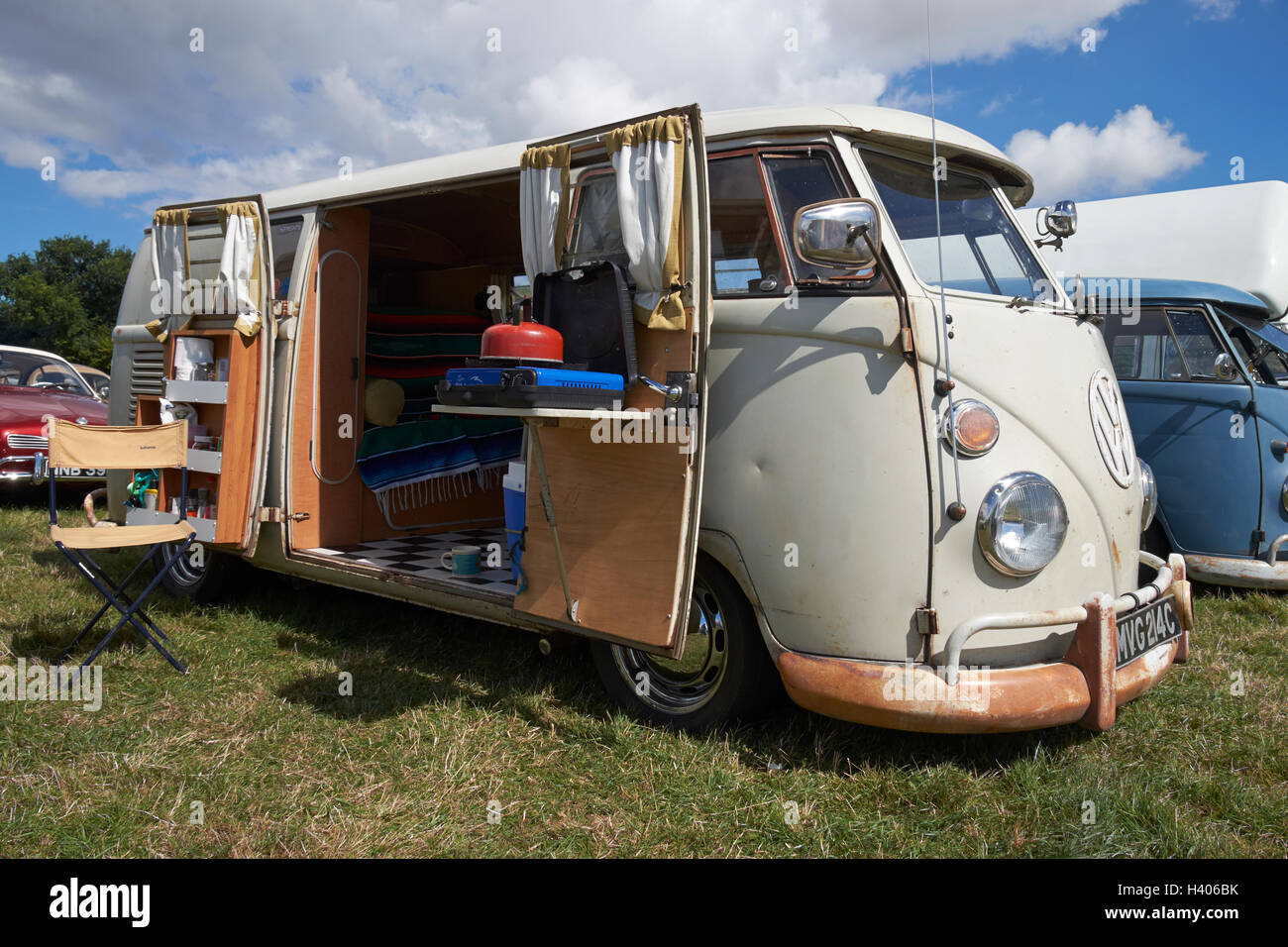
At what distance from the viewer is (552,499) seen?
12.3 feet

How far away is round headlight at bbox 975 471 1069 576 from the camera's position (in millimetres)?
3078

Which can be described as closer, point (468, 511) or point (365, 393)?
point (365, 393)

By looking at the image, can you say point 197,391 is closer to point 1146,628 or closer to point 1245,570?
point 1146,628

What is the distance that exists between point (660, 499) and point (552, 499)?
56cm

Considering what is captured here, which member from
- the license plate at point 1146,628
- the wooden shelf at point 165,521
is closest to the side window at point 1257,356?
the license plate at point 1146,628

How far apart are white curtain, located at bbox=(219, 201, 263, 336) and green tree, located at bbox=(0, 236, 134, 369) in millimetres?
45102

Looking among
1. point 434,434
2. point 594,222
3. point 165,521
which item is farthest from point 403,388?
point 594,222

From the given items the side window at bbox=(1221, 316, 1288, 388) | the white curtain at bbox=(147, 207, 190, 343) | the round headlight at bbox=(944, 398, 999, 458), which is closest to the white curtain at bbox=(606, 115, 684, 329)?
the round headlight at bbox=(944, 398, 999, 458)

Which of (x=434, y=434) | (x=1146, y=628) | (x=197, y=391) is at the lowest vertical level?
(x=1146, y=628)

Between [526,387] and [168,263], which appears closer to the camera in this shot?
[526,387]

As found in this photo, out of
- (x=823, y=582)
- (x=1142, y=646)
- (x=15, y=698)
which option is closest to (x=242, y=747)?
(x=15, y=698)

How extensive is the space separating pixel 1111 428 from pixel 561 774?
2.42 metres

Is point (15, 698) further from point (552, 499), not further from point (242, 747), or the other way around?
point (552, 499)

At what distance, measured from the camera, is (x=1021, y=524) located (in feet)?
10.2
